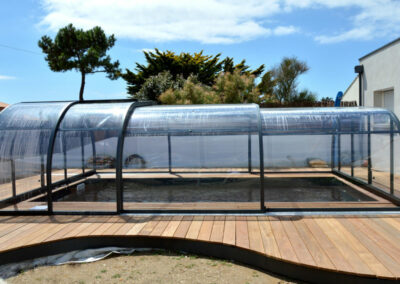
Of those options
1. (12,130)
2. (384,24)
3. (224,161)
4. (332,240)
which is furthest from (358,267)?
(384,24)

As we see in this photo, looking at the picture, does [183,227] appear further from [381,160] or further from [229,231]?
[381,160]

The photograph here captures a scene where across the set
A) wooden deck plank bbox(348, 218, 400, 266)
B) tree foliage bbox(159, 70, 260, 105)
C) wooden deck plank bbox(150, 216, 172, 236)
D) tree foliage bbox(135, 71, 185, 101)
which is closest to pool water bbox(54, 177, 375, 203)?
wooden deck plank bbox(150, 216, 172, 236)

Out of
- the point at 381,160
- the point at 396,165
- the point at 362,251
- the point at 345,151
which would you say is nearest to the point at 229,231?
the point at 362,251

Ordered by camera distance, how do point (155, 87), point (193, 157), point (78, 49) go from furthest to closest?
point (155, 87), point (78, 49), point (193, 157)

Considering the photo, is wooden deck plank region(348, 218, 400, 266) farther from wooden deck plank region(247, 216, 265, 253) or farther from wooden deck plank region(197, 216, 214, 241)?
wooden deck plank region(197, 216, 214, 241)

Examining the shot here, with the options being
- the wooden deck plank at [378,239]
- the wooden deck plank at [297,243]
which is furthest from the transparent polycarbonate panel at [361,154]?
the wooden deck plank at [297,243]

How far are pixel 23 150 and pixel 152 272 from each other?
313 centimetres

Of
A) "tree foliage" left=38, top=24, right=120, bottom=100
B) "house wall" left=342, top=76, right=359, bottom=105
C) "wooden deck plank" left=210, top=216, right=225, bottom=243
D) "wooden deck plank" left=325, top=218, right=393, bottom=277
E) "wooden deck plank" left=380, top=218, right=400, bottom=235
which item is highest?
"tree foliage" left=38, top=24, right=120, bottom=100

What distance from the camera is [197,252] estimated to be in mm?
4051

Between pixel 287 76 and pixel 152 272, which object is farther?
pixel 287 76

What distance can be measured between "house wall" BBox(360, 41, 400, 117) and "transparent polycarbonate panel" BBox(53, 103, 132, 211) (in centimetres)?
767

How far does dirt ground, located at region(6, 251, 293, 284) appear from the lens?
3.50 metres

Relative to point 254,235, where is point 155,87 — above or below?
above

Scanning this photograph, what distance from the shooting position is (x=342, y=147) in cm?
578
